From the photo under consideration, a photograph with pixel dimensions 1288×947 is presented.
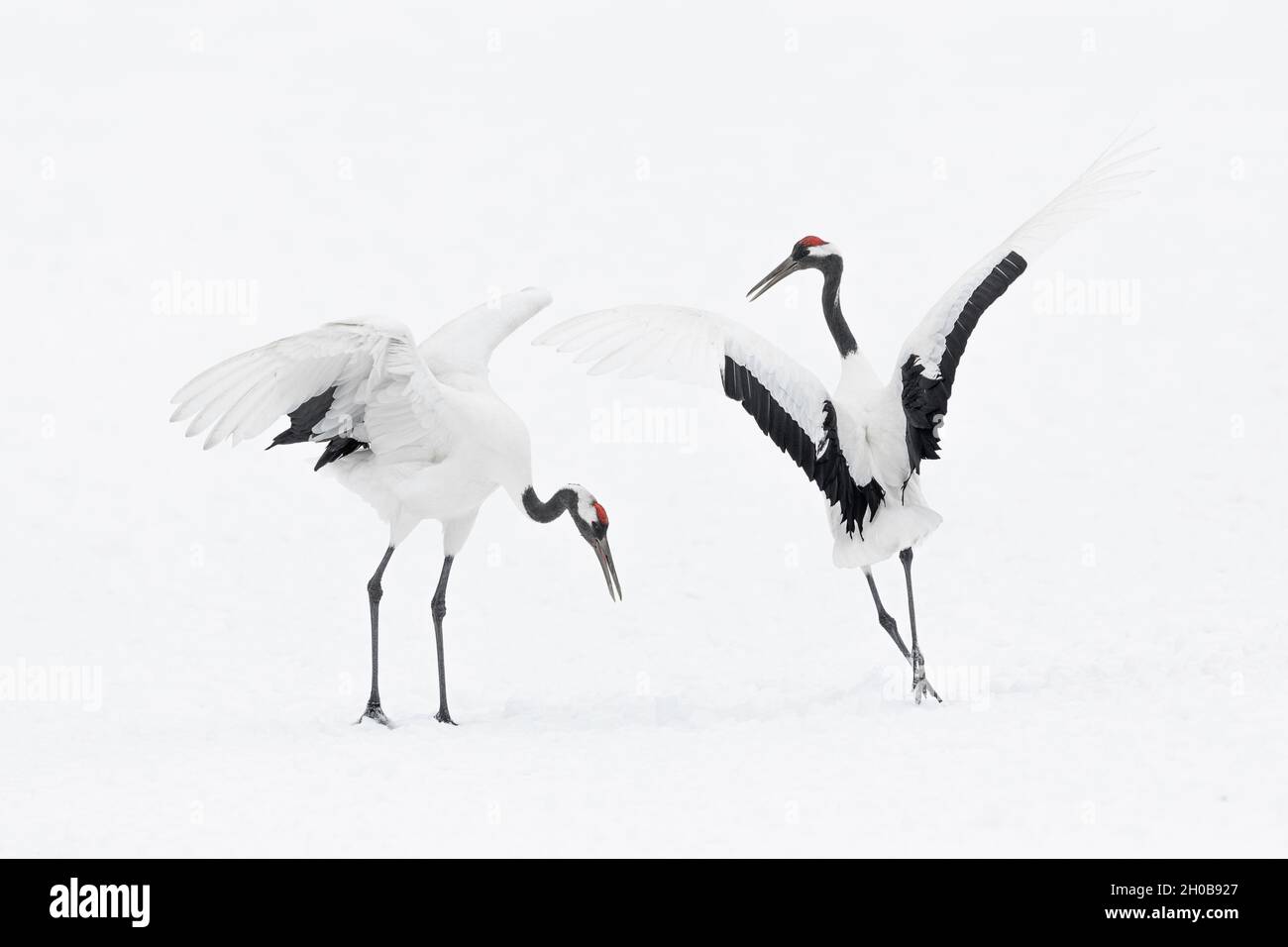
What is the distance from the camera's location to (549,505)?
28.6 feet

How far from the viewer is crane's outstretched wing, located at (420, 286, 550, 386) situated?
904cm

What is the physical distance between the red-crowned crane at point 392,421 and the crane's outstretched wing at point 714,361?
82cm

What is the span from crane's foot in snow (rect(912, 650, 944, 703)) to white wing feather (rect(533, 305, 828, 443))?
4.56ft

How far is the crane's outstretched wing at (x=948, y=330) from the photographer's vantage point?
322 inches

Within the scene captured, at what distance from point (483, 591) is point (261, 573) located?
1.76 meters

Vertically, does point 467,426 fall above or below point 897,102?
below

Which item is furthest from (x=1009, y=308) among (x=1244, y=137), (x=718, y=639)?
(x=718, y=639)

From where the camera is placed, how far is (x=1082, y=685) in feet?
26.6
